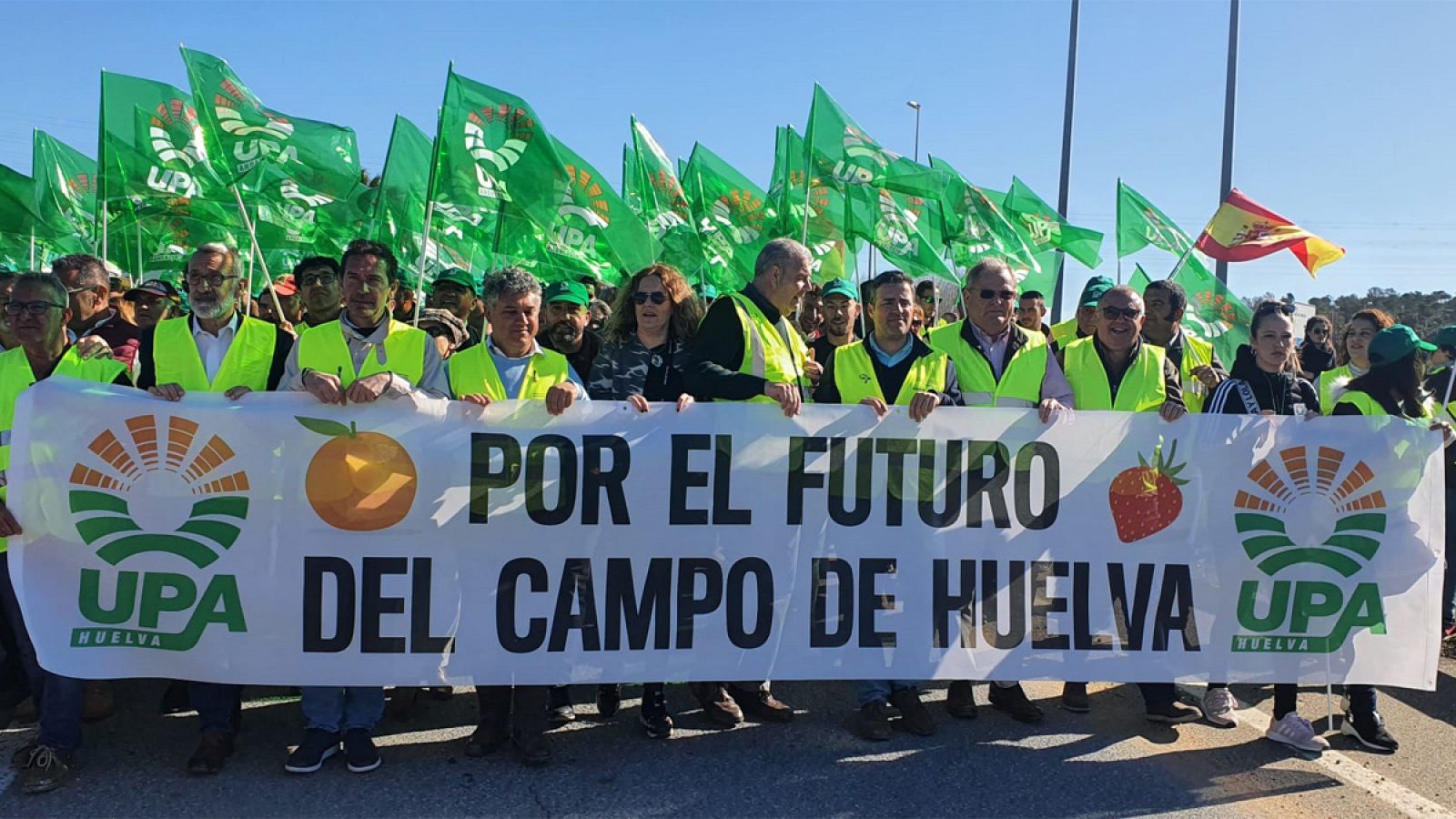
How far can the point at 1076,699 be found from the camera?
4.57 metres

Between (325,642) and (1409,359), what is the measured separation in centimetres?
483

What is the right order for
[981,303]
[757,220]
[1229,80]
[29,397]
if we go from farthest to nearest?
[1229,80], [757,220], [981,303], [29,397]

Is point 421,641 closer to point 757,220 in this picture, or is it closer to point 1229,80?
point 757,220

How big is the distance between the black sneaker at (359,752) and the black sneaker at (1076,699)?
3008mm

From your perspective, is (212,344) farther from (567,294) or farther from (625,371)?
(625,371)

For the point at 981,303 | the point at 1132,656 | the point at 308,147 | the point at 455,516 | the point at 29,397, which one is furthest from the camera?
the point at 308,147

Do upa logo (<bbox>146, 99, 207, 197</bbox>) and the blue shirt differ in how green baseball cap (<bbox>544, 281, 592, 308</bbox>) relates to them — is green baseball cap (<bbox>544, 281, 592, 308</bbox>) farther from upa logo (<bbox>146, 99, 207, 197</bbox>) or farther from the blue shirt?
upa logo (<bbox>146, 99, 207, 197</bbox>)

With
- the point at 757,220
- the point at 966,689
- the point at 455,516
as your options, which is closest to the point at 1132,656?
the point at 966,689

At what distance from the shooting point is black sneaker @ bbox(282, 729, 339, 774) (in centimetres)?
370

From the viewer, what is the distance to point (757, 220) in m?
10.5

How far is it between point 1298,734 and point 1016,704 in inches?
44.5

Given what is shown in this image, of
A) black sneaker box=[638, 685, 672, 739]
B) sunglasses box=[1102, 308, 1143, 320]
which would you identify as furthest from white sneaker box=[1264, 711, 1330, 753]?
black sneaker box=[638, 685, 672, 739]

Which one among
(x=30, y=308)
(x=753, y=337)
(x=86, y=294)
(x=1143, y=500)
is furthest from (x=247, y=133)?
(x=1143, y=500)

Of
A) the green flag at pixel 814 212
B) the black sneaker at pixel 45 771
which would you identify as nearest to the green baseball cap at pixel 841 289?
the green flag at pixel 814 212
